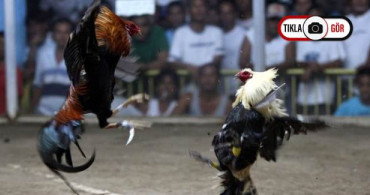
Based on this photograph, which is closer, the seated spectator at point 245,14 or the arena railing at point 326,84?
the arena railing at point 326,84

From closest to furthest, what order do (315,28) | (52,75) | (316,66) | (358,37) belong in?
(315,28) → (358,37) → (316,66) → (52,75)

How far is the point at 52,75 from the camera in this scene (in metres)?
12.8

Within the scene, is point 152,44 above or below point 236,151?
above

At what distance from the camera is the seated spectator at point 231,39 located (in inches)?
469

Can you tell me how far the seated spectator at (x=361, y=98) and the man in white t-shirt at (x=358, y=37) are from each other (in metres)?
0.14

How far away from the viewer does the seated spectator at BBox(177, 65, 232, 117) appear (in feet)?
39.7

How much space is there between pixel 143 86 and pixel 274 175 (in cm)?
516

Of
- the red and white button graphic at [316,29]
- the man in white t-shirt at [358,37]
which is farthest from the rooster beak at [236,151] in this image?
the man in white t-shirt at [358,37]

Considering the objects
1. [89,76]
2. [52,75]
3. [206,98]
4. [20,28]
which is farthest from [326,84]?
[89,76]

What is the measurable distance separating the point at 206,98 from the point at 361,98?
2.54 metres

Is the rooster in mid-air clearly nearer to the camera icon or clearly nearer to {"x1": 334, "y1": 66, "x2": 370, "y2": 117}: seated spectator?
the camera icon

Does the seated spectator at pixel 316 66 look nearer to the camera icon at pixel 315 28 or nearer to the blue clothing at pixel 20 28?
the blue clothing at pixel 20 28

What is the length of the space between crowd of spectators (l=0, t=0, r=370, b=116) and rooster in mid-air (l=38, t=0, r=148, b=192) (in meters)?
7.30

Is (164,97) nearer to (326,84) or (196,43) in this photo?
(196,43)
